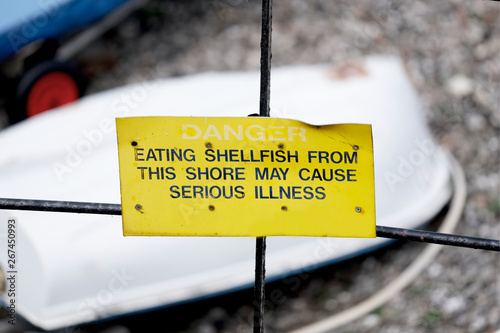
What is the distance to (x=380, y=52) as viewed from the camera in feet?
13.4

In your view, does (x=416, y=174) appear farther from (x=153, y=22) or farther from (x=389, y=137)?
(x=153, y=22)

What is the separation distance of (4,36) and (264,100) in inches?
109

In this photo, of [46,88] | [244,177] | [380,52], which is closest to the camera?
[244,177]

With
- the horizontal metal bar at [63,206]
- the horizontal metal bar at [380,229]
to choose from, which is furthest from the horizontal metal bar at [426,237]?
the horizontal metal bar at [63,206]

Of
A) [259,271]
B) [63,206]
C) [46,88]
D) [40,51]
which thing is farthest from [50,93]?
[259,271]

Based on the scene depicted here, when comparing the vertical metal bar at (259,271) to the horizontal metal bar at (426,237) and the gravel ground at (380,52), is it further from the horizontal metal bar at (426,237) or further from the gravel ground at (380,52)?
the gravel ground at (380,52)

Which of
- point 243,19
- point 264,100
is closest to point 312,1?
point 243,19

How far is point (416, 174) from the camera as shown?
9.90ft

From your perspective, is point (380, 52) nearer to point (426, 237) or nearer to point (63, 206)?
point (426, 237)

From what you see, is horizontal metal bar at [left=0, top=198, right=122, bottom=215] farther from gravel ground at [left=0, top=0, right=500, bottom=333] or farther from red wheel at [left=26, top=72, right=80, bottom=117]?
red wheel at [left=26, top=72, right=80, bottom=117]

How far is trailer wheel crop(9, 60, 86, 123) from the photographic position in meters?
3.55

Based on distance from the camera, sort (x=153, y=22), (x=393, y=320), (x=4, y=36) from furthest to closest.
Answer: (x=153, y=22)
(x=4, y=36)
(x=393, y=320)

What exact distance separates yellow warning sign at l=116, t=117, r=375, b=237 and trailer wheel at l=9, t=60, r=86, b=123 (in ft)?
9.00

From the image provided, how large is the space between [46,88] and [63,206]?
2.74 m
